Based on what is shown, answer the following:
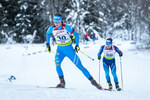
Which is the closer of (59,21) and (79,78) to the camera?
(59,21)

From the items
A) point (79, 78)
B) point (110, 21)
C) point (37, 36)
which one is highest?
point (110, 21)

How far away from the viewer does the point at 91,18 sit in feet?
94.0

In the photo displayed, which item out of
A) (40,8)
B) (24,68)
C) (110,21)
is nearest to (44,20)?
(40,8)

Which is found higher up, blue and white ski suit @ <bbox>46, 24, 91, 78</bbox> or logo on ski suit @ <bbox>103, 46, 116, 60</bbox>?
blue and white ski suit @ <bbox>46, 24, 91, 78</bbox>

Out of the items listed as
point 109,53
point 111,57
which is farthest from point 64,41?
point 111,57

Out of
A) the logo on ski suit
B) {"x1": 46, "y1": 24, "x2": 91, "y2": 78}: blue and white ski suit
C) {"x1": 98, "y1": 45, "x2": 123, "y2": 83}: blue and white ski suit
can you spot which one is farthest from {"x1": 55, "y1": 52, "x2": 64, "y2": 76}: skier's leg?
the logo on ski suit

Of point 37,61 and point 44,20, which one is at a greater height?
point 44,20

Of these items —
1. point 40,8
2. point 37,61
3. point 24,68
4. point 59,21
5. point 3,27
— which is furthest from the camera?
point 40,8

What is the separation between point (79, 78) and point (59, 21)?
5.91 metres

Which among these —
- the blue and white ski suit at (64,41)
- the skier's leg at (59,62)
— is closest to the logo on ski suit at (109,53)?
the blue and white ski suit at (64,41)

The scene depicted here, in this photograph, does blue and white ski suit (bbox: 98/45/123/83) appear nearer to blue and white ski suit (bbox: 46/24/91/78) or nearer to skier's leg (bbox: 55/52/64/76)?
blue and white ski suit (bbox: 46/24/91/78)

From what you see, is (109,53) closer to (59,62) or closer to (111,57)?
(111,57)

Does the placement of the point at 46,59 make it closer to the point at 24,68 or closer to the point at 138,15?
the point at 24,68

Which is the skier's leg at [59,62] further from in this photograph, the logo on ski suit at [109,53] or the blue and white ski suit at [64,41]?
the logo on ski suit at [109,53]
